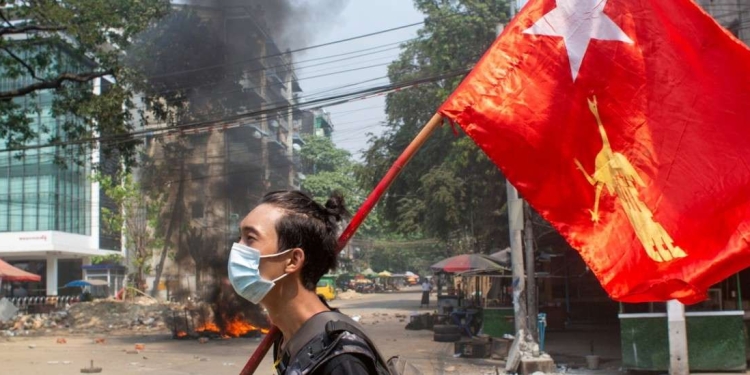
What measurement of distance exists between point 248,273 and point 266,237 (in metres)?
0.10

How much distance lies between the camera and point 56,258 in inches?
1679

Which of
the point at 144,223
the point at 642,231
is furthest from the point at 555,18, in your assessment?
the point at 144,223

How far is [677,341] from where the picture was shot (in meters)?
11.8

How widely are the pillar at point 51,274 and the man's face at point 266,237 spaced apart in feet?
143

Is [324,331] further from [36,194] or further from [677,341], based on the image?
[36,194]

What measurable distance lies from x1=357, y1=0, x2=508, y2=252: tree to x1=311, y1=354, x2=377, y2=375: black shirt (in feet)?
67.7

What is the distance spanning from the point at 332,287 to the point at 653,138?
1489 inches

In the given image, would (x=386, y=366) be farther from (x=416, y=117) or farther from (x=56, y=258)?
(x=56, y=258)

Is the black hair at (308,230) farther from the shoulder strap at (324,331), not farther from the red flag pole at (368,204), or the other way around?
the red flag pole at (368,204)

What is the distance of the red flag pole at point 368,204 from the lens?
2.50 metres

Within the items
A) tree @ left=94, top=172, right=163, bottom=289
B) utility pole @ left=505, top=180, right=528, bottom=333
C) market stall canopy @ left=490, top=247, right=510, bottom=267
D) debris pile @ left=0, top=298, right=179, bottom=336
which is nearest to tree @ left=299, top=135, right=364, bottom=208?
tree @ left=94, top=172, right=163, bottom=289

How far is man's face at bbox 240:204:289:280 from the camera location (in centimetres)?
196

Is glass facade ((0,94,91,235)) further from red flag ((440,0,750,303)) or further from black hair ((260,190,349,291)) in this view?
black hair ((260,190,349,291))

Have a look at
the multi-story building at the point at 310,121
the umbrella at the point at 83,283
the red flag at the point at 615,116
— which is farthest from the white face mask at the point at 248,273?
the umbrella at the point at 83,283
